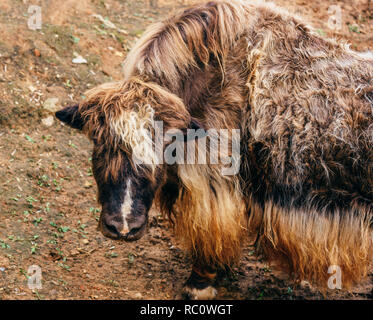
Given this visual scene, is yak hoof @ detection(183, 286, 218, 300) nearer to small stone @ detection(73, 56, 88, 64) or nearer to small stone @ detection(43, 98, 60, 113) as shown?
small stone @ detection(43, 98, 60, 113)

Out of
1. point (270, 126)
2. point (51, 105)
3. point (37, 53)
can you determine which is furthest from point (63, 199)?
point (270, 126)

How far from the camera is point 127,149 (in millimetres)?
3328

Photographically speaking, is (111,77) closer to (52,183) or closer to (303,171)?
(52,183)

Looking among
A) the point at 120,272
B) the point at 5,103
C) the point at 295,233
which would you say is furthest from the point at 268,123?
the point at 5,103

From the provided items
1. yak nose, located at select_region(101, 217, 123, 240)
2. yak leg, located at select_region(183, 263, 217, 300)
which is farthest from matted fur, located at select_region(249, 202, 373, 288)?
yak nose, located at select_region(101, 217, 123, 240)

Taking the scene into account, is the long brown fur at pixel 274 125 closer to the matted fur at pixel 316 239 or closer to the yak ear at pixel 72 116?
the matted fur at pixel 316 239

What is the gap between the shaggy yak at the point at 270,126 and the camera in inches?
151

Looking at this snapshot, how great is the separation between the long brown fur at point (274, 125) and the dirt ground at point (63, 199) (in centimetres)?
84

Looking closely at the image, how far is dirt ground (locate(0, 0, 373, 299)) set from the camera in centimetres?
450

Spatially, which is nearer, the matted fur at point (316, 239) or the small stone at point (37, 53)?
the matted fur at point (316, 239)

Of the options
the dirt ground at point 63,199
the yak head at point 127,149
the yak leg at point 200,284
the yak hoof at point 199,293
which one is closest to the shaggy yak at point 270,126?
the yak head at point 127,149

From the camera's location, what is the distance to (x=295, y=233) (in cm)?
405

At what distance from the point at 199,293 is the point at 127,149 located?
192 cm

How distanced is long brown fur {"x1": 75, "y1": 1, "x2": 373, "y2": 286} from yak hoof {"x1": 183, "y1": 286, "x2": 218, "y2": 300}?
60 cm
